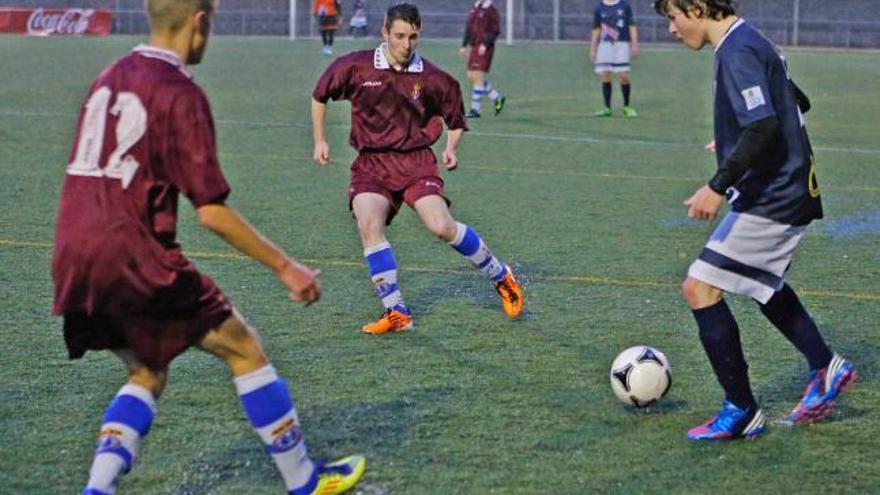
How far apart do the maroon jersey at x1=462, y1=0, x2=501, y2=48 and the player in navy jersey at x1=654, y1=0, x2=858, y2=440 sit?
16403 mm

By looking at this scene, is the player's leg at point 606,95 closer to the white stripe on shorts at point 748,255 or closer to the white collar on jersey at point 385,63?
the white collar on jersey at point 385,63

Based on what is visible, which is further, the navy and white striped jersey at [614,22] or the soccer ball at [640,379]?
the navy and white striped jersey at [614,22]

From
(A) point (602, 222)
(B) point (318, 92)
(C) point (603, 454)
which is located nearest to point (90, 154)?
(C) point (603, 454)

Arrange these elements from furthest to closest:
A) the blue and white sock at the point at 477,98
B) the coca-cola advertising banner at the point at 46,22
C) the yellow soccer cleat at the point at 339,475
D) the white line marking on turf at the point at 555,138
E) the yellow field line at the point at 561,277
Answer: the coca-cola advertising banner at the point at 46,22
the blue and white sock at the point at 477,98
the white line marking on turf at the point at 555,138
the yellow field line at the point at 561,277
the yellow soccer cleat at the point at 339,475

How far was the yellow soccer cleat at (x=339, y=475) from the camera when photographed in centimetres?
484

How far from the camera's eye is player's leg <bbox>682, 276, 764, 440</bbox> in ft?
18.5

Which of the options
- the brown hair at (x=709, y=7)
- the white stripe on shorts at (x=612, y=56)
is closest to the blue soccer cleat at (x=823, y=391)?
the brown hair at (x=709, y=7)

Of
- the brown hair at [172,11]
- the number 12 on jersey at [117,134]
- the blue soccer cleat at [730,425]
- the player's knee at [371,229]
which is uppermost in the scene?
the brown hair at [172,11]

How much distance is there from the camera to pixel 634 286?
886 cm

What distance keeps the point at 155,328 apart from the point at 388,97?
3625 millimetres

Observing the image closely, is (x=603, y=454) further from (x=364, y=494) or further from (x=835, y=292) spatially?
(x=835, y=292)

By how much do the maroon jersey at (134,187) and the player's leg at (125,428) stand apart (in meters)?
0.30

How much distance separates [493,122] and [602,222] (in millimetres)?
8918

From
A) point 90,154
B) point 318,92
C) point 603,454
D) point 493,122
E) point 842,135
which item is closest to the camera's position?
point 90,154
